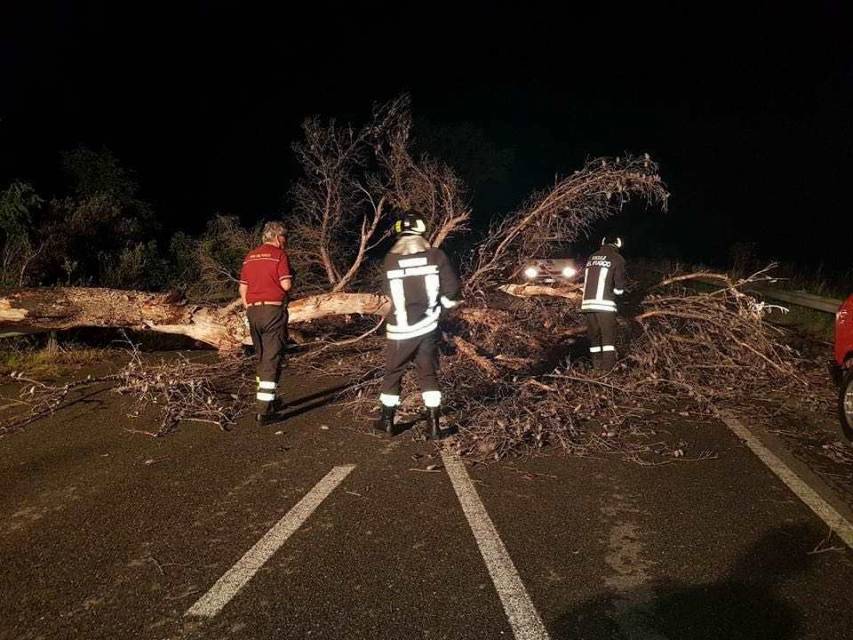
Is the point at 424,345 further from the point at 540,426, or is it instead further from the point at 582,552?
the point at 582,552

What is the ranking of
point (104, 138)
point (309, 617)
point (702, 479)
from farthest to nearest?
point (104, 138)
point (702, 479)
point (309, 617)

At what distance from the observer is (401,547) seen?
3.20 m

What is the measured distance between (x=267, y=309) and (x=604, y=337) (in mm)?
3743

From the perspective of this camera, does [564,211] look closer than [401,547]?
No

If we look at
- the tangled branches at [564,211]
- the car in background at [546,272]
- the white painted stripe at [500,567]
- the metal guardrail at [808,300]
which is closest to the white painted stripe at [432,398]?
the white painted stripe at [500,567]

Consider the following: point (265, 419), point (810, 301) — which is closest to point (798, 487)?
point (265, 419)

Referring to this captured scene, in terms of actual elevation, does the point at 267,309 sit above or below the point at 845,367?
above

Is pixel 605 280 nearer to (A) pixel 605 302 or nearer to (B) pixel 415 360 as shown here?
(A) pixel 605 302

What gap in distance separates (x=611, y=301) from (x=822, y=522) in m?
3.64

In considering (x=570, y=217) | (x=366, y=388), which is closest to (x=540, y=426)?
(x=366, y=388)

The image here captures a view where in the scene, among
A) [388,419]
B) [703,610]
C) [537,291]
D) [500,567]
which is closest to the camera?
[703,610]

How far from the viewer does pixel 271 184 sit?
21.8 m

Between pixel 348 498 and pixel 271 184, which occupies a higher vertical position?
pixel 271 184

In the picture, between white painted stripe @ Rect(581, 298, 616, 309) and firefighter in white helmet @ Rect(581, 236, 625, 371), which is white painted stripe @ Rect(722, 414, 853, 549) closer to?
firefighter in white helmet @ Rect(581, 236, 625, 371)
